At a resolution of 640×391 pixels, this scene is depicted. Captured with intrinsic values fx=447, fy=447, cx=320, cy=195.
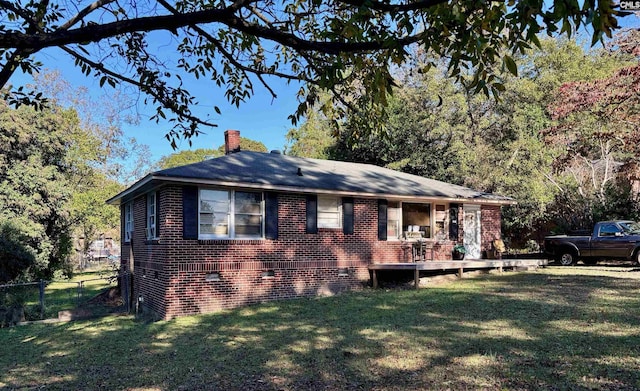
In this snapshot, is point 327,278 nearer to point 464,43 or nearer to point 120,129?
point 464,43

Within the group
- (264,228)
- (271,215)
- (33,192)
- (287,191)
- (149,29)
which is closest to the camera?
(149,29)

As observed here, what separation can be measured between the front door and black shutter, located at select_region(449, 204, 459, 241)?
702 millimetres

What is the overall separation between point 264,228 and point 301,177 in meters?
2.28

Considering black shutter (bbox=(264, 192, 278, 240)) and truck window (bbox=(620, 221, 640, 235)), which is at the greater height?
black shutter (bbox=(264, 192, 278, 240))

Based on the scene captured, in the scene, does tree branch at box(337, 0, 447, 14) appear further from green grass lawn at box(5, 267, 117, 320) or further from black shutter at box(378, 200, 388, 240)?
green grass lawn at box(5, 267, 117, 320)

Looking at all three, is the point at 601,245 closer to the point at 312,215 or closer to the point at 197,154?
the point at 312,215

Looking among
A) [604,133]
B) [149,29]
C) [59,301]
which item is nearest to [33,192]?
[59,301]

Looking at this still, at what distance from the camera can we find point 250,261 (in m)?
12.1

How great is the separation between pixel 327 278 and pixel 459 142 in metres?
14.3

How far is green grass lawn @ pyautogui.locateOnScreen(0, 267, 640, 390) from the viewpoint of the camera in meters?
5.18

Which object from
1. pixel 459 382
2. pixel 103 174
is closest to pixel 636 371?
pixel 459 382

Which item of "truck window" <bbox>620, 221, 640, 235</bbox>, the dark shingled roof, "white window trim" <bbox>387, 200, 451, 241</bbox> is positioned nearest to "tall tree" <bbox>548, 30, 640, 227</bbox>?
"truck window" <bbox>620, 221, 640, 235</bbox>

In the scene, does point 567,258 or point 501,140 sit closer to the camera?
point 567,258

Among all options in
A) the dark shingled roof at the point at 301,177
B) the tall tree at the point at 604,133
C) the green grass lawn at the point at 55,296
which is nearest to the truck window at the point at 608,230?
the tall tree at the point at 604,133
